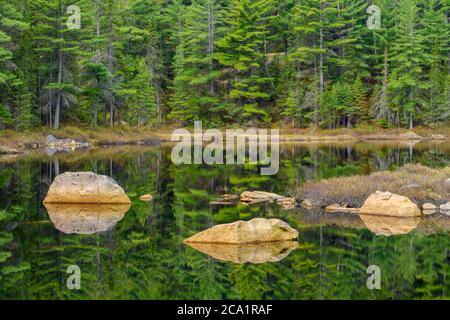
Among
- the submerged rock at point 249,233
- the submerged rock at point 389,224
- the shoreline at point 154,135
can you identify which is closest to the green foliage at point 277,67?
the shoreline at point 154,135

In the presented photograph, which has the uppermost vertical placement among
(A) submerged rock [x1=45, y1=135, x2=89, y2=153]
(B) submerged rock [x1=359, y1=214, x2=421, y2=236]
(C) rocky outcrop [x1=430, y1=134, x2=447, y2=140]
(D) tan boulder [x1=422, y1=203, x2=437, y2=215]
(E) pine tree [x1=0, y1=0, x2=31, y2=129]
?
(E) pine tree [x1=0, y1=0, x2=31, y2=129]

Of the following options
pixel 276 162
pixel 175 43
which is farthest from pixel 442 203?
pixel 175 43

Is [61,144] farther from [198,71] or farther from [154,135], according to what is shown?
[198,71]

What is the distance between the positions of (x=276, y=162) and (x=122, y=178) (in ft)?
35.4

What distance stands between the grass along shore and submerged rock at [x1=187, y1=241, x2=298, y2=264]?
3692 centimetres

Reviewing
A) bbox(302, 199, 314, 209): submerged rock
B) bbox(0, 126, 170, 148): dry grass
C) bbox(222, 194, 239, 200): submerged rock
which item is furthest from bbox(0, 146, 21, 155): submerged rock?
bbox(302, 199, 314, 209): submerged rock

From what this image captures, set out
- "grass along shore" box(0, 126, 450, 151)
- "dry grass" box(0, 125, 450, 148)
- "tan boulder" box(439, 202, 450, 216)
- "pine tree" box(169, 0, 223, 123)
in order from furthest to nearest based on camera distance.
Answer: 1. "pine tree" box(169, 0, 223, 123)
2. "grass along shore" box(0, 126, 450, 151)
3. "dry grass" box(0, 125, 450, 148)
4. "tan boulder" box(439, 202, 450, 216)

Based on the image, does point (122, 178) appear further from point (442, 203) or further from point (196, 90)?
point (196, 90)

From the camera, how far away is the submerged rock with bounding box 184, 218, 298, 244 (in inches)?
518

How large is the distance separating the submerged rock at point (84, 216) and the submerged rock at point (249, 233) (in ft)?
9.79

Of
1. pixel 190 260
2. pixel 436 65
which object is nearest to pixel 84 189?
pixel 190 260

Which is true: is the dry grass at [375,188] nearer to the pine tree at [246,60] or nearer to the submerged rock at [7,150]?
the submerged rock at [7,150]

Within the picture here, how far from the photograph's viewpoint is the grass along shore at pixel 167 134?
5006 cm

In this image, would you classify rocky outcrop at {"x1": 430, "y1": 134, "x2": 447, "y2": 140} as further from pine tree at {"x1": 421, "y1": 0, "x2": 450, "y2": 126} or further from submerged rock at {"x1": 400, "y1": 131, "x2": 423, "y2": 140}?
pine tree at {"x1": 421, "y1": 0, "x2": 450, "y2": 126}
